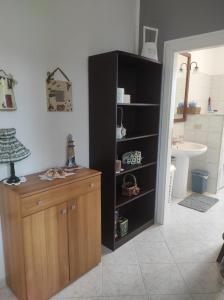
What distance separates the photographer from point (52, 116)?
6.17ft

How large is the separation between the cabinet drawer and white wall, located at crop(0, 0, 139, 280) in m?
0.39

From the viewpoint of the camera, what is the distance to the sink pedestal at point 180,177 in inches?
133

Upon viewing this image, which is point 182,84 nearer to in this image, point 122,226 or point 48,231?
point 122,226

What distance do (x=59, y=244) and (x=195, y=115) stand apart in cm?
295

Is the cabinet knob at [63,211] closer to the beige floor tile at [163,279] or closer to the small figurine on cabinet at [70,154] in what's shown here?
the small figurine on cabinet at [70,154]

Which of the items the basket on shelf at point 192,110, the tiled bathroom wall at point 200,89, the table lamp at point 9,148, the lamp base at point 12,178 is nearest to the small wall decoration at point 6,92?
the table lamp at point 9,148

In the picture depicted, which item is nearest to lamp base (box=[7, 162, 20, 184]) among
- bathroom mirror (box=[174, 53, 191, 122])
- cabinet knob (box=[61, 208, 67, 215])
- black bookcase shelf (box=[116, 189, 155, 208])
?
cabinet knob (box=[61, 208, 67, 215])

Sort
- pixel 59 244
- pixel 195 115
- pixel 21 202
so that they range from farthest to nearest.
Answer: pixel 195 115
pixel 59 244
pixel 21 202

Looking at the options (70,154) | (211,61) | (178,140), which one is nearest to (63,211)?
(70,154)

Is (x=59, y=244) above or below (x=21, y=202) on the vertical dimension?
below

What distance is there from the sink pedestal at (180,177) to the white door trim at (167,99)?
2.95 ft

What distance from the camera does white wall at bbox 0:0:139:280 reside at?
5.24 feet

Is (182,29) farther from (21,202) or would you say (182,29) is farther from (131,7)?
(21,202)

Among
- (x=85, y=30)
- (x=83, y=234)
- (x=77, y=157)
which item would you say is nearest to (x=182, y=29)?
(x=85, y=30)
